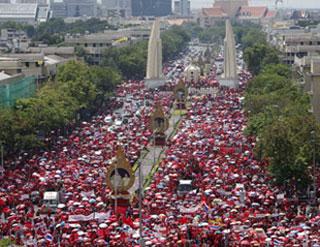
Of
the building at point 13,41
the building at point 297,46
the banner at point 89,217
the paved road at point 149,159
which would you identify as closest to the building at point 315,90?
the paved road at point 149,159

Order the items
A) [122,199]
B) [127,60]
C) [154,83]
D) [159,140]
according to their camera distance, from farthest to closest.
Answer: [127,60], [154,83], [159,140], [122,199]

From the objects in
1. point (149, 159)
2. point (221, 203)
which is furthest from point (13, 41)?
point (221, 203)

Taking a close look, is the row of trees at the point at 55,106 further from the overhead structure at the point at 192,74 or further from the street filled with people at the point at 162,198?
the overhead structure at the point at 192,74

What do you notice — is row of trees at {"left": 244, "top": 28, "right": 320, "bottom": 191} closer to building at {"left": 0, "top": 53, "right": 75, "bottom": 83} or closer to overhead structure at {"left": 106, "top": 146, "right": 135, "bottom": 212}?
overhead structure at {"left": 106, "top": 146, "right": 135, "bottom": 212}

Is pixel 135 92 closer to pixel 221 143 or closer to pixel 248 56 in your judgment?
pixel 248 56

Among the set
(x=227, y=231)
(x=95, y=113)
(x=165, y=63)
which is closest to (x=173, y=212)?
(x=227, y=231)

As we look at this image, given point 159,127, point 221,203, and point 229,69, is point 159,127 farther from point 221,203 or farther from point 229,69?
point 229,69
